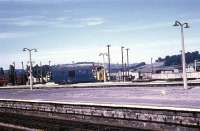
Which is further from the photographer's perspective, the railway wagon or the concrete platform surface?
the railway wagon

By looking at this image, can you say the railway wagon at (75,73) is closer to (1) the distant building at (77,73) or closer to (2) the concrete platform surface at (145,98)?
(1) the distant building at (77,73)

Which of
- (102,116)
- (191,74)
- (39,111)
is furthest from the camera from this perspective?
(191,74)

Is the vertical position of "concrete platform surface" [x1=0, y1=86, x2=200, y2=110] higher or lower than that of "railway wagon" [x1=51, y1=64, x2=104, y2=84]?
lower

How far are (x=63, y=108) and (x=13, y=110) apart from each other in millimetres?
10255

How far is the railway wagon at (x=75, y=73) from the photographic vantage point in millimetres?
75688

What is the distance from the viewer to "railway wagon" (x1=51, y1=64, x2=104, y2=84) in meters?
75.7

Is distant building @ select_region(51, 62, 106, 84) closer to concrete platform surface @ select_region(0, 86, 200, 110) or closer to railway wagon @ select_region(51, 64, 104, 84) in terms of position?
railway wagon @ select_region(51, 64, 104, 84)

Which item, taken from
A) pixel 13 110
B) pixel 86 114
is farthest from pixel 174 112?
pixel 13 110

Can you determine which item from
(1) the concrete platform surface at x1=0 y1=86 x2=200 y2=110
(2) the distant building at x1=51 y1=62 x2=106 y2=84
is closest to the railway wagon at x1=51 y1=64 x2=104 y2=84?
(2) the distant building at x1=51 y1=62 x2=106 y2=84

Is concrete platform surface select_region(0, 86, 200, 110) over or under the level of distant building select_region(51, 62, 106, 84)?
under

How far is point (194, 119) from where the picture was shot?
56.5ft

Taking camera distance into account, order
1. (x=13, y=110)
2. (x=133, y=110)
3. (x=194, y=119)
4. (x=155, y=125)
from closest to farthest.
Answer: (x=194, y=119) < (x=155, y=125) < (x=133, y=110) < (x=13, y=110)

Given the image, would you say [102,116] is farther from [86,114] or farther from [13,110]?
[13,110]

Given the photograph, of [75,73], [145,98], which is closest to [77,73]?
[75,73]
